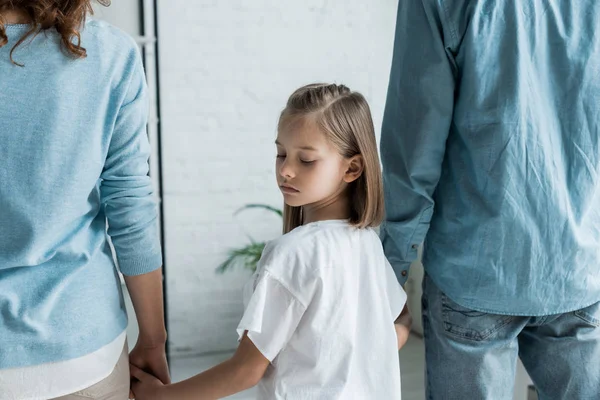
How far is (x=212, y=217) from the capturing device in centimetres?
316

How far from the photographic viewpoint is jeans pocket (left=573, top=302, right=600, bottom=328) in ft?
4.01


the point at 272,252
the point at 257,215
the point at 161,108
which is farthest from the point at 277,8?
the point at 272,252

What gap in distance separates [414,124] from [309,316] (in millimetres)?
403

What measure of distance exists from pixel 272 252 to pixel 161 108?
208 centimetres

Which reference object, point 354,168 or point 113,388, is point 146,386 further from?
point 354,168

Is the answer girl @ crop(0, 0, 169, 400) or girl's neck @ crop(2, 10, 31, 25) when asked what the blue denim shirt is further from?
girl's neck @ crop(2, 10, 31, 25)

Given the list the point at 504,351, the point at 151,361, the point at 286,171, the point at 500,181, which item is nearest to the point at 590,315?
the point at 504,351

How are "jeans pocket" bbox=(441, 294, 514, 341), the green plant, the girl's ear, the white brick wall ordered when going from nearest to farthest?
the girl's ear, "jeans pocket" bbox=(441, 294, 514, 341), the white brick wall, the green plant

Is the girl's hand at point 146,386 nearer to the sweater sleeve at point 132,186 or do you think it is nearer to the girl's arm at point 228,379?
the girl's arm at point 228,379

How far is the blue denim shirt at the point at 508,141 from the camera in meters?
1.15

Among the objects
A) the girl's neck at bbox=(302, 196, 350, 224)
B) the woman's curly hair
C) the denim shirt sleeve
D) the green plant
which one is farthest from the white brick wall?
the woman's curly hair

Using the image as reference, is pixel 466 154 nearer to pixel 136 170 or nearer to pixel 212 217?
pixel 136 170

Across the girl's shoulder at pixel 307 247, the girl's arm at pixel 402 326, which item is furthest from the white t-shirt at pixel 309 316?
the girl's arm at pixel 402 326

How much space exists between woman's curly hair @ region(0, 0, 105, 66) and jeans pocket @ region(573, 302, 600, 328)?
0.91 meters
